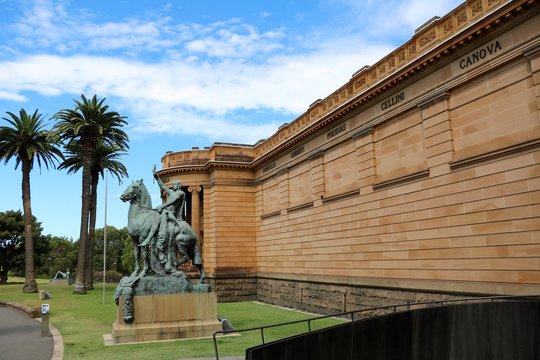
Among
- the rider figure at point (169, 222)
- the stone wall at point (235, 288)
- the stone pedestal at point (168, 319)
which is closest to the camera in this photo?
the stone pedestal at point (168, 319)

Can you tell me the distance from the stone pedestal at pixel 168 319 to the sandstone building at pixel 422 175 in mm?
8132

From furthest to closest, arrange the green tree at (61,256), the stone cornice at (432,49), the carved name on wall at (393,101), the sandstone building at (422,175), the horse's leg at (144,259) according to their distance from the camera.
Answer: the green tree at (61,256) < the carved name on wall at (393,101) < the horse's leg at (144,259) < the stone cornice at (432,49) < the sandstone building at (422,175)

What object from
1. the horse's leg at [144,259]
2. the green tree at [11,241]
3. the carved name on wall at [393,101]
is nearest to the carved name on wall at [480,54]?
the carved name on wall at [393,101]

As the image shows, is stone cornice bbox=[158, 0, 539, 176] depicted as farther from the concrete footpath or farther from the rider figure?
the concrete footpath

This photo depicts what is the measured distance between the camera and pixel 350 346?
8555 millimetres

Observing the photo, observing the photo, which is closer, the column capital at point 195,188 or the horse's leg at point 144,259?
the horse's leg at point 144,259

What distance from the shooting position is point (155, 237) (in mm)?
16984

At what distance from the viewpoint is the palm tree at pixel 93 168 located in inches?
1751

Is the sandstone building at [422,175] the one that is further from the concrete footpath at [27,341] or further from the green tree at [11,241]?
the green tree at [11,241]

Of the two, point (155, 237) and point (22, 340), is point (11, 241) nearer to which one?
point (22, 340)

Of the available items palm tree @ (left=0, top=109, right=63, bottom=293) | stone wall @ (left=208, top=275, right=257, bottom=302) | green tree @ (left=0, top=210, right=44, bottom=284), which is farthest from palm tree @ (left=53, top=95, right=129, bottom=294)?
green tree @ (left=0, top=210, right=44, bottom=284)

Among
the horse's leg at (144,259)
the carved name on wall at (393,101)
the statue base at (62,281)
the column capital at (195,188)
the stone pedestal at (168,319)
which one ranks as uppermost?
the carved name on wall at (393,101)

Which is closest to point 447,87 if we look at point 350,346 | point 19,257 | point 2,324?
point 350,346

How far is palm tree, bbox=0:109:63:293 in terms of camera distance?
1558 inches
